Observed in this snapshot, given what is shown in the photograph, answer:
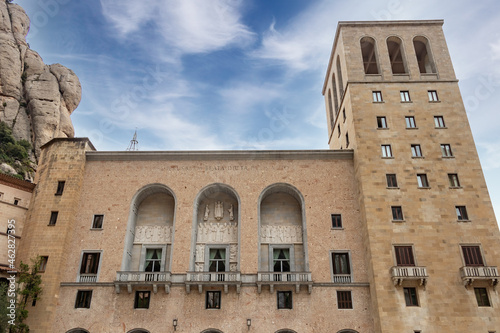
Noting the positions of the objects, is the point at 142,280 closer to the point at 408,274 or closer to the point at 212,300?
the point at 212,300

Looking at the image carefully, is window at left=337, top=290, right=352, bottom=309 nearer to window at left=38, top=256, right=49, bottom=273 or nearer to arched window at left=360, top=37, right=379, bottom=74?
window at left=38, top=256, right=49, bottom=273

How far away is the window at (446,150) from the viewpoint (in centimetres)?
3066

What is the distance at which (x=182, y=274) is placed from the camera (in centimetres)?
2800

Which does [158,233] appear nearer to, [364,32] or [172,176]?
[172,176]

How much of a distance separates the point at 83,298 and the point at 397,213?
961 inches

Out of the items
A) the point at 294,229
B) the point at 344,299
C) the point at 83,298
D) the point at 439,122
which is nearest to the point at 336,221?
the point at 294,229

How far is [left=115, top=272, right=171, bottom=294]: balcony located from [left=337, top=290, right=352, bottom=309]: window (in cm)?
1242

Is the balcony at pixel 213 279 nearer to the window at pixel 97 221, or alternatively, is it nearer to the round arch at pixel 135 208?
the round arch at pixel 135 208

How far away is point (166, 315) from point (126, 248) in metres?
6.20

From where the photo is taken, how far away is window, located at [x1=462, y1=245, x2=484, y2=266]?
26469 mm

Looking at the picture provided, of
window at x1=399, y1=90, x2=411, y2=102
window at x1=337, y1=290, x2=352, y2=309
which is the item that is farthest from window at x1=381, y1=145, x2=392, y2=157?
window at x1=337, y1=290, x2=352, y2=309

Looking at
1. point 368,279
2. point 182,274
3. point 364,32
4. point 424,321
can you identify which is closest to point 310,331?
point 368,279

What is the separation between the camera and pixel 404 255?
27109 millimetres

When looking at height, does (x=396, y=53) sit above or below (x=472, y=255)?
above
